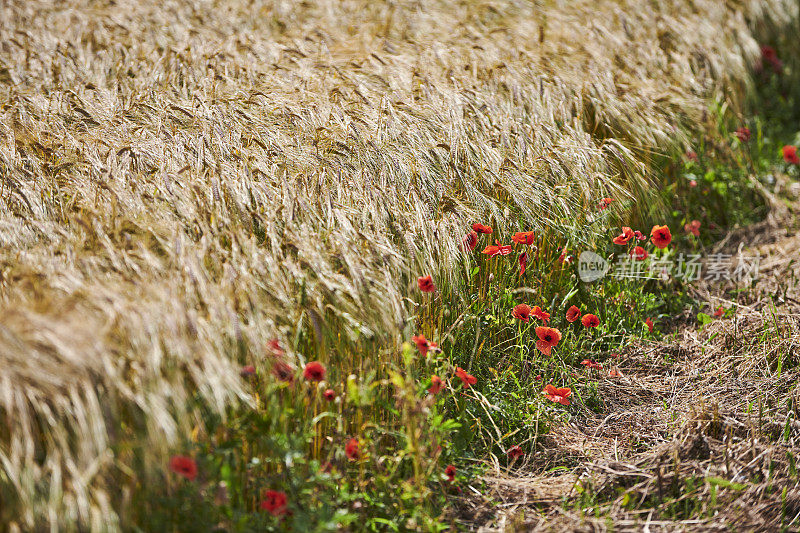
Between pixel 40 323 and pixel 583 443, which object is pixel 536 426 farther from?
pixel 40 323

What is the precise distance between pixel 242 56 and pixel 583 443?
2144 millimetres

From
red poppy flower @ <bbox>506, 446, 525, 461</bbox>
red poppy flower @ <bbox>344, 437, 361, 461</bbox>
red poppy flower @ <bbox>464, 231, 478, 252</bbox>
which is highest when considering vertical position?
red poppy flower @ <bbox>464, 231, 478, 252</bbox>

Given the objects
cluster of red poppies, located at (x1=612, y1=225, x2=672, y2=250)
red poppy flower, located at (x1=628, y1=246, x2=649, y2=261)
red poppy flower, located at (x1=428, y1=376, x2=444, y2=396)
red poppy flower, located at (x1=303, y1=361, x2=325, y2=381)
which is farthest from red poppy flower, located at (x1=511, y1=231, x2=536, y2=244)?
red poppy flower, located at (x1=303, y1=361, x2=325, y2=381)

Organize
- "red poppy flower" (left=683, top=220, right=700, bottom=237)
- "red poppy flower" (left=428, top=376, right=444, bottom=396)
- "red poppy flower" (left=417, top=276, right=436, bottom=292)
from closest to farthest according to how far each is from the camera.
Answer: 1. "red poppy flower" (left=428, top=376, right=444, bottom=396)
2. "red poppy flower" (left=417, top=276, right=436, bottom=292)
3. "red poppy flower" (left=683, top=220, right=700, bottom=237)

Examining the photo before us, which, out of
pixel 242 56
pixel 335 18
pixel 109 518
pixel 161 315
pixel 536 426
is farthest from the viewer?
pixel 335 18

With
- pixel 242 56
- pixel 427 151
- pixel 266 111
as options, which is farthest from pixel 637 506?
pixel 242 56

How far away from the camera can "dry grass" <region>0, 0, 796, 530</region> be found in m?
1.46

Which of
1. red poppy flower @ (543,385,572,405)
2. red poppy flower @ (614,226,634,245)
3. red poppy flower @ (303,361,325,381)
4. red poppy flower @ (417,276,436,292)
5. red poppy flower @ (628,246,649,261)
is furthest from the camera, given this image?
red poppy flower @ (628,246,649,261)

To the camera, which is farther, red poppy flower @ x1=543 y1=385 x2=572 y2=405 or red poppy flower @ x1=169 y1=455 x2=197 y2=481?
red poppy flower @ x1=543 y1=385 x2=572 y2=405

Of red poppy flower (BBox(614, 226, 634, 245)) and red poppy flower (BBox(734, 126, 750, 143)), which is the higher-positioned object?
red poppy flower (BBox(614, 226, 634, 245))

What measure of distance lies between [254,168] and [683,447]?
4.91 feet

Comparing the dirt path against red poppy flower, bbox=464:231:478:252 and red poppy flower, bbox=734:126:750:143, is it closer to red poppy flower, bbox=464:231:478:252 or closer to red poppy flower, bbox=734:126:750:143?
red poppy flower, bbox=464:231:478:252

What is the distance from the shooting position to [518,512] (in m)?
1.90

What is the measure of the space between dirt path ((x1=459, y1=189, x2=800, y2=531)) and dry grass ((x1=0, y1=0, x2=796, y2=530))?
1.88 ft
